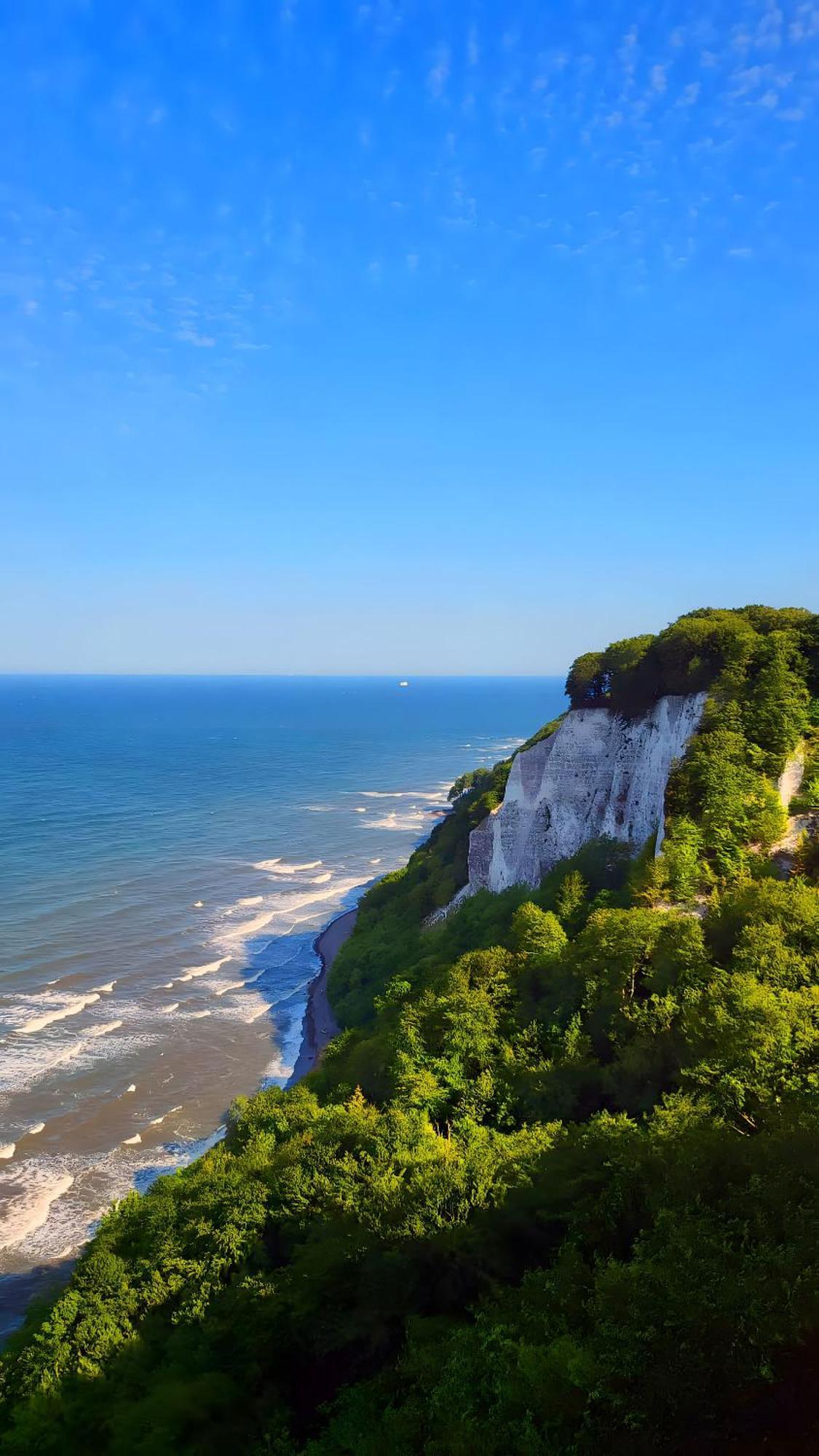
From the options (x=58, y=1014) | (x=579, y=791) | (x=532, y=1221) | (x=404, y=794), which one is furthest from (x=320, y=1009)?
(x=404, y=794)

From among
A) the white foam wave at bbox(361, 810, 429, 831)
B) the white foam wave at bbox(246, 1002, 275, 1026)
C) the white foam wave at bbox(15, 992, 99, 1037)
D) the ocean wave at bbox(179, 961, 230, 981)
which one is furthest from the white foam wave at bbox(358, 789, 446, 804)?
the white foam wave at bbox(15, 992, 99, 1037)

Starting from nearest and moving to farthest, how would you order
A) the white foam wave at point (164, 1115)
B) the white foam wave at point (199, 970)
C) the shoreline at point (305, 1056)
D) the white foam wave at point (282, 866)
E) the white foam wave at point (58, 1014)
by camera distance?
1. the shoreline at point (305, 1056)
2. the white foam wave at point (164, 1115)
3. the white foam wave at point (58, 1014)
4. the white foam wave at point (199, 970)
5. the white foam wave at point (282, 866)

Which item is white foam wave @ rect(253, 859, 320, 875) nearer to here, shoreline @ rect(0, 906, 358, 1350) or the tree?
shoreline @ rect(0, 906, 358, 1350)

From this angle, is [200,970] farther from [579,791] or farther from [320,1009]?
[579,791]

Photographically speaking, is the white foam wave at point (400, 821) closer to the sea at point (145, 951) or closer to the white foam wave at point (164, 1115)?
the sea at point (145, 951)

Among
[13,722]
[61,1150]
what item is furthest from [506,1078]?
[13,722]

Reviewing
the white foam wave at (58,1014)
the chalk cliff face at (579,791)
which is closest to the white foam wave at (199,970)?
the white foam wave at (58,1014)

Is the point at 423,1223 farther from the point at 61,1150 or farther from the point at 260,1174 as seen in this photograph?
the point at 61,1150
